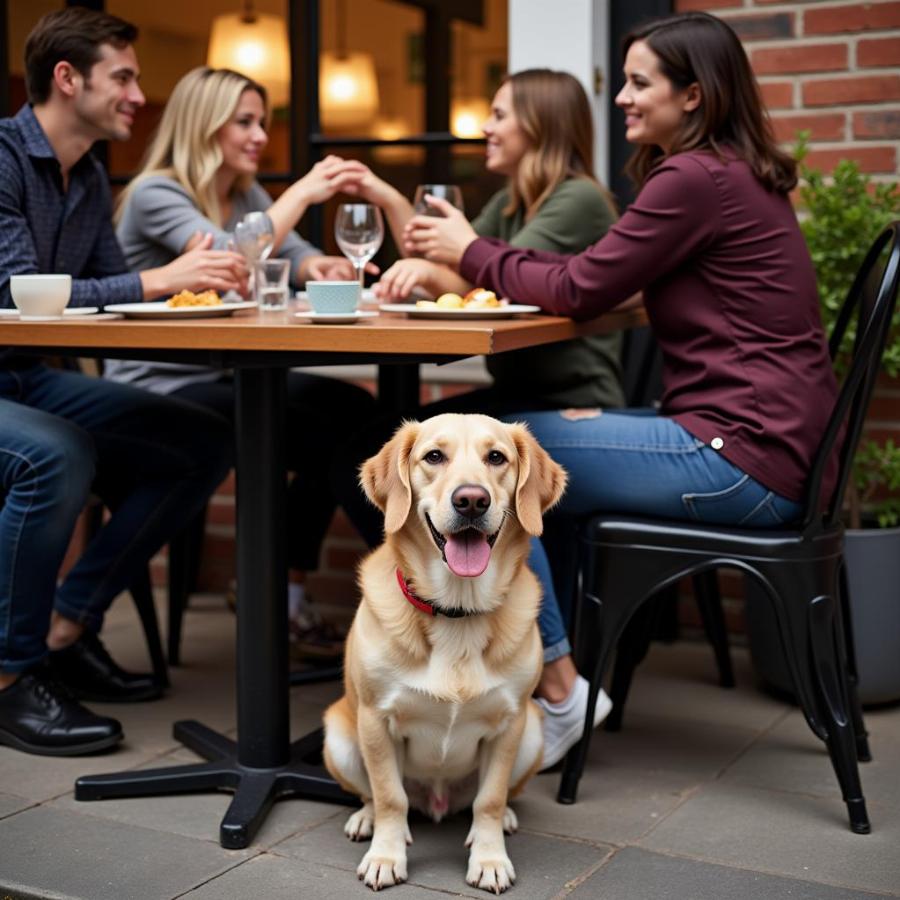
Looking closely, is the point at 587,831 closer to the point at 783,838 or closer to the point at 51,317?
the point at 783,838

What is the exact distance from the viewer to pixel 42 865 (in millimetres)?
2568

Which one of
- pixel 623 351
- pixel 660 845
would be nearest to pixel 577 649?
pixel 660 845

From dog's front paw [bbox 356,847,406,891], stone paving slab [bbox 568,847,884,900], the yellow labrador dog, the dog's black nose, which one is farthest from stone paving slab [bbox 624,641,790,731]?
the dog's black nose

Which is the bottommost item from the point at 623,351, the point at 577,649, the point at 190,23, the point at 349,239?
the point at 577,649

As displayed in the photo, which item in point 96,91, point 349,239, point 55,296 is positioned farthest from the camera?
point 96,91

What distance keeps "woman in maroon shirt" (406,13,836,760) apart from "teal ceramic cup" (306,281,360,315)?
0.42 metres

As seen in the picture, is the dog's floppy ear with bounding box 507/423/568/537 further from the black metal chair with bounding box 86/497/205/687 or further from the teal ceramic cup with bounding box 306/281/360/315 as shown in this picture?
the black metal chair with bounding box 86/497/205/687

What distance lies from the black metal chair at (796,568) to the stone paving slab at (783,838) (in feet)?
0.24

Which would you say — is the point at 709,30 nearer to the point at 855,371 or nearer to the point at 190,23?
the point at 855,371

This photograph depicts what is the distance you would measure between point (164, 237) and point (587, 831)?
1946 mm

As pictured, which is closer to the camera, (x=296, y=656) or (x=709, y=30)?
(x=709, y=30)

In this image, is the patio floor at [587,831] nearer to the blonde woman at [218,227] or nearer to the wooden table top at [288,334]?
the blonde woman at [218,227]

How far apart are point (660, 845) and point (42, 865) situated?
116 cm

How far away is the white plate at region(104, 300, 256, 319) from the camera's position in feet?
9.37
